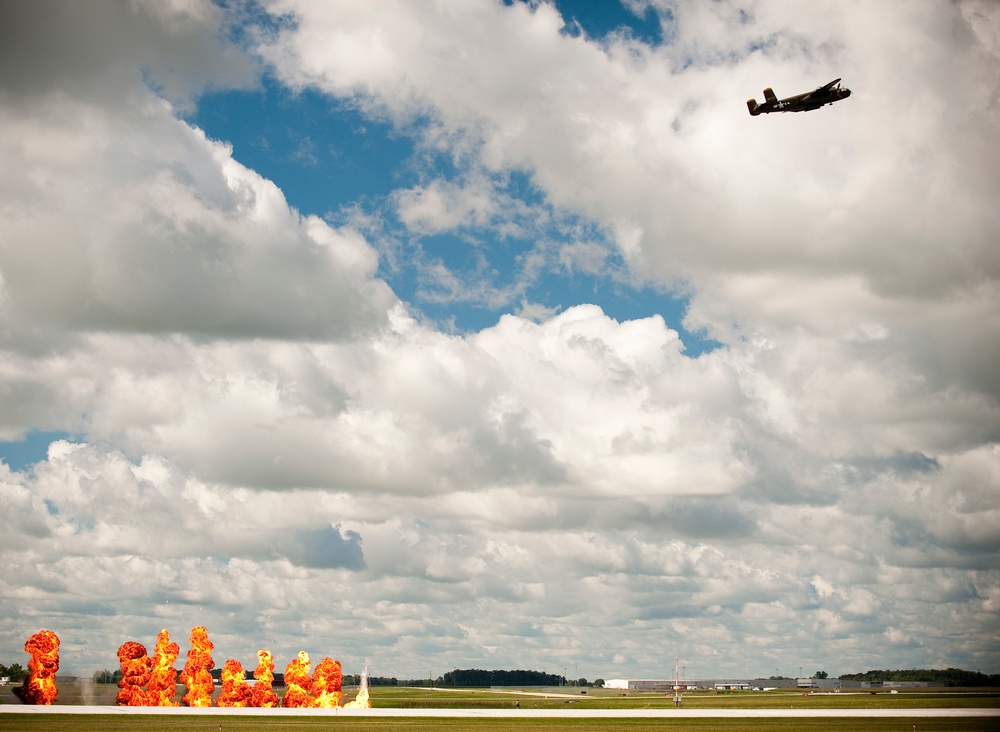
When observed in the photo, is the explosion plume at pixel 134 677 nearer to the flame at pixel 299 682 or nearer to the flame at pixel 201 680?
the flame at pixel 201 680

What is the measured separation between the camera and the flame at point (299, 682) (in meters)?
124

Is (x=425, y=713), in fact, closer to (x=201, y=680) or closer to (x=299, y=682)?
(x=299, y=682)

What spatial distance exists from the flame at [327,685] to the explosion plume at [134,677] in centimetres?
2273

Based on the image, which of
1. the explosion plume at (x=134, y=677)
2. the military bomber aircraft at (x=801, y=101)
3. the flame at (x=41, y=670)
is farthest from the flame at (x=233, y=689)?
the military bomber aircraft at (x=801, y=101)

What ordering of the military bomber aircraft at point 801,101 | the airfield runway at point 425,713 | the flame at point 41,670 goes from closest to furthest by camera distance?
the military bomber aircraft at point 801,101
the airfield runway at point 425,713
the flame at point 41,670

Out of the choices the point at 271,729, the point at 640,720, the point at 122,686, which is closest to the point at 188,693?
the point at 122,686

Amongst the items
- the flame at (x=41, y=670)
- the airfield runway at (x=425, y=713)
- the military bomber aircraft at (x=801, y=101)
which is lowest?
the airfield runway at (x=425, y=713)

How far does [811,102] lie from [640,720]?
65.9 metres

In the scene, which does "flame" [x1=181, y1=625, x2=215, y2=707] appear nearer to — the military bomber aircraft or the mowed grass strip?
the mowed grass strip

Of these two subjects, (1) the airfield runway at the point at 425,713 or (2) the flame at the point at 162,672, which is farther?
(2) the flame at the point at 162,672

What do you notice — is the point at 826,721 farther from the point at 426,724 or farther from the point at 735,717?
the point at 426,724

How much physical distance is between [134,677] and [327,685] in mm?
26905

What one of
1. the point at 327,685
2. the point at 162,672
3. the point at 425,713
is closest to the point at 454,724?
the point at 425,713

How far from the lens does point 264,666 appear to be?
12800 cm
